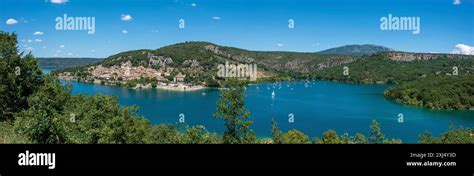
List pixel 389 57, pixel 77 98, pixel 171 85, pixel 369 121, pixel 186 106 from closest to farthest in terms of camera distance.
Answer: pixel 77 98 < pixel 369 121 < pixel 186 106 < pixel 171 85 < pixel 389 57

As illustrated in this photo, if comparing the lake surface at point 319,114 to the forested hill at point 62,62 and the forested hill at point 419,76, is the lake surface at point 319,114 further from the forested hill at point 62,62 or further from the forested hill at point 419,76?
the forested hill at point 62,62

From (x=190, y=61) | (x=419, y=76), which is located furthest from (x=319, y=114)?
(x=190, y=61)

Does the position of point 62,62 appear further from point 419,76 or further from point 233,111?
point 233,111

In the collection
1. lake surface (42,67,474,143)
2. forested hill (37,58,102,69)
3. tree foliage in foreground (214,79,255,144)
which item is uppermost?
forested hill (37,58,102,69)

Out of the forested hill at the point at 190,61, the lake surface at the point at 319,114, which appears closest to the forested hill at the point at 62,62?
the forested hill at the point at 190,61

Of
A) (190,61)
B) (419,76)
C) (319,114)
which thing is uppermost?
(190,61)

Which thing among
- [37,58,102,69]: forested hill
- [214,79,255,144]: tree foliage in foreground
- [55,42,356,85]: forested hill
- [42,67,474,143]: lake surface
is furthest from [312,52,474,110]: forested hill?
[37,58,102,69]: forested hill

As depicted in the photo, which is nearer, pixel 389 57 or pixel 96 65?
pixel 96 65

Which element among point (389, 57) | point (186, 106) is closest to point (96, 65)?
point (186, 106)

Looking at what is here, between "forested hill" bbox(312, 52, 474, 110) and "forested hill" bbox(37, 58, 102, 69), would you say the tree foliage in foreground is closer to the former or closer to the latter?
"forested hill" bbox(312, 52, 474, 110)

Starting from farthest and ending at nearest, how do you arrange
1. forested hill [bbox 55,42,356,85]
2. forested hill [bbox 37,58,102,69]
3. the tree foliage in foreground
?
forested hill [bbox 55,42,356,85]
forested hill [bbox 37,58,102,69]
the tree foliage in foreground
